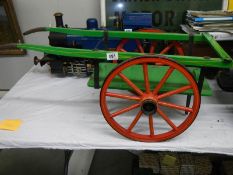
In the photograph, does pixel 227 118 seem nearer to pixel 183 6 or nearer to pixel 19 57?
pixel 183 6

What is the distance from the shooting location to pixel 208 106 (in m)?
1.31

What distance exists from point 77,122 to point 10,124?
0.28m

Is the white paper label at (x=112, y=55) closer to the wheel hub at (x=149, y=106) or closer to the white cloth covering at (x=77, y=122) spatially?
the wheel hub at (x=149, y=106)

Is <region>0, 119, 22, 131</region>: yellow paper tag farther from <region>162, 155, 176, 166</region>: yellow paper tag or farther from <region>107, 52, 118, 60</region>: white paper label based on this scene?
<region>162, 155, 176, 166</region>: yellow paper tag

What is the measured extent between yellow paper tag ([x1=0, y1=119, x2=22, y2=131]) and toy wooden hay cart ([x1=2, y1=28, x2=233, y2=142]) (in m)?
0.33

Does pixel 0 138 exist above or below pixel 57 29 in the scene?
below

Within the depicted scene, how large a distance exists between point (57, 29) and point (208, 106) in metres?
0.86

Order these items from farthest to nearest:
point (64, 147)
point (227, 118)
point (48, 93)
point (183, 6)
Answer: point (183, 6), point (48, 93), point (227, 118), point (64, 147)

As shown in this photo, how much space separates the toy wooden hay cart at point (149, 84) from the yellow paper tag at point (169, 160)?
0.34m

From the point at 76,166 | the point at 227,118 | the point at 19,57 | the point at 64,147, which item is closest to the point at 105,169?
the point at 76,166

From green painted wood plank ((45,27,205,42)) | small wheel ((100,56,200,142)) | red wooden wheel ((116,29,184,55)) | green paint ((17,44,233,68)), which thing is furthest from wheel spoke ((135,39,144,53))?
green paint ((17,44,233,68))

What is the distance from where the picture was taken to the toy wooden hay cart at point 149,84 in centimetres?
99

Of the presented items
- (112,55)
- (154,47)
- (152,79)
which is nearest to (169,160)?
(152,79)

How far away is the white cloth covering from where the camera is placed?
1.06m
